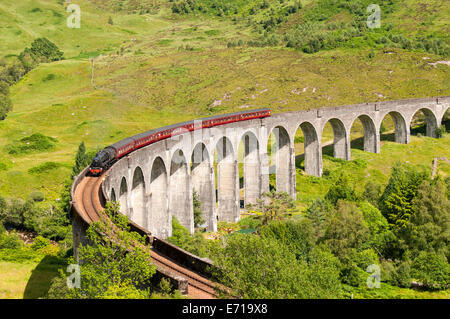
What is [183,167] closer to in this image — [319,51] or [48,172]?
[48,172]

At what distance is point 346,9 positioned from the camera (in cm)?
18462

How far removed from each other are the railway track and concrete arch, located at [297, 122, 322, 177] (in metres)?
44.3

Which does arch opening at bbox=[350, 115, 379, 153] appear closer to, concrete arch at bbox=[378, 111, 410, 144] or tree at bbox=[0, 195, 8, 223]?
concrete arch at bbox=[378, 111, 410, 144]

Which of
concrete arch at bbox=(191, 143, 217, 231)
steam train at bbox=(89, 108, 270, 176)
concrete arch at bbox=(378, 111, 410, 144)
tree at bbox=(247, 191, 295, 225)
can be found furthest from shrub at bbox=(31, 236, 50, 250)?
concrete arch at bbox=(378, 111, 410, 144)

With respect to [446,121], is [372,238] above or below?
below

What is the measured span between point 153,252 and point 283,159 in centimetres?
4642

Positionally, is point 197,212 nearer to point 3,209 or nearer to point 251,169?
point 251,169

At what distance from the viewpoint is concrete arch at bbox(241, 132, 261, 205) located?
73.1 metres

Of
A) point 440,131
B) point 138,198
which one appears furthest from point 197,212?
point 440,131

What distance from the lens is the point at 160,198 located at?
56938mm

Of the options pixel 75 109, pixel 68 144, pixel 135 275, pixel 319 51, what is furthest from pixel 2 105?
pixel 135 275
